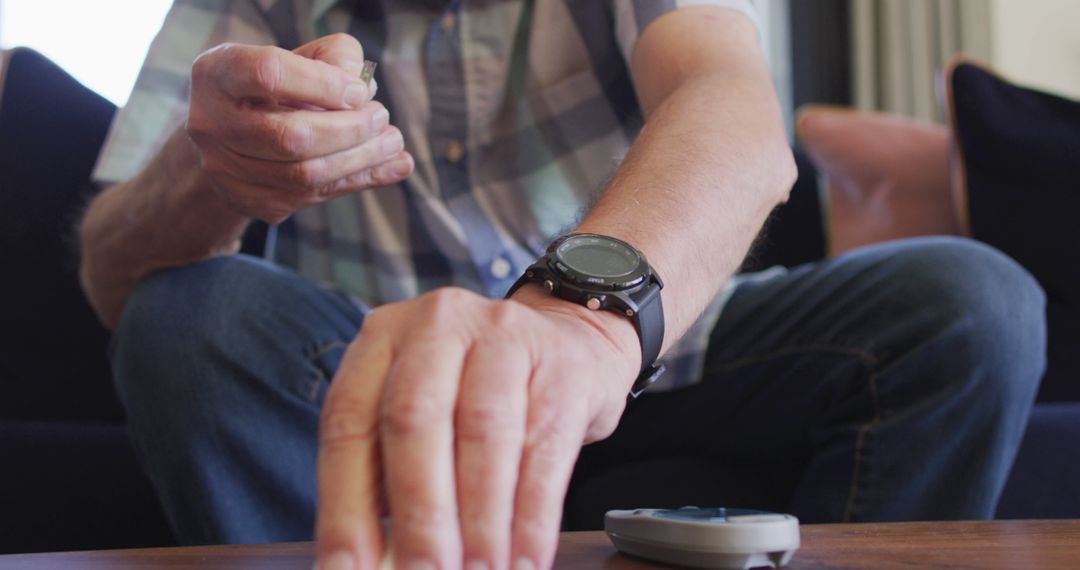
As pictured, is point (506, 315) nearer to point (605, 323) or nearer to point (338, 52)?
point (605, 323)

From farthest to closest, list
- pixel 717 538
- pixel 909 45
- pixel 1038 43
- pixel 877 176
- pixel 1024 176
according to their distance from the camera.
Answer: pixel 909 45, pixel 1038 43, pixel 877 176, pixel 1024 176, pixel 717 538

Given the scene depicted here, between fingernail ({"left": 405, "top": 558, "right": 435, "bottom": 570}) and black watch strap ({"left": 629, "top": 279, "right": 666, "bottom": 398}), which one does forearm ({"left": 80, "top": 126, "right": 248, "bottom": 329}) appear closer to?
black watch strap ({"left": 629, "top": 279, "right": 666, "bottom": 398})

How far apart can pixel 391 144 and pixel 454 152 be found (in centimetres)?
38

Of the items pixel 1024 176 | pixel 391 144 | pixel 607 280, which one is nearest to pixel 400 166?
pixel 391 144

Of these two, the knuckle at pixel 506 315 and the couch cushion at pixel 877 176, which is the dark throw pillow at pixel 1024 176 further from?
the knuckle at pixel 506 315

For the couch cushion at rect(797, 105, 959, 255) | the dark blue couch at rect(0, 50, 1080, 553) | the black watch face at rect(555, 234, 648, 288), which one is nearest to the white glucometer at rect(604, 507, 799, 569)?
the black watch face at rect(555, 234, 648, 288)

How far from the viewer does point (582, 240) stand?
1.61 feet

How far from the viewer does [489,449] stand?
0.33 metres

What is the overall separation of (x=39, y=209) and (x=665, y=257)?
101 cm

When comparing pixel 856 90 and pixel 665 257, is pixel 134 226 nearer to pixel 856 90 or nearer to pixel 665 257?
pixel 665 257

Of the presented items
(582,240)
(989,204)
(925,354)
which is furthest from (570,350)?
(989,204)

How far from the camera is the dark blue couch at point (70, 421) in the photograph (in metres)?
1.00

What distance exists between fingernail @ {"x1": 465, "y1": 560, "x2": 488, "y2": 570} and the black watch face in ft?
0.56

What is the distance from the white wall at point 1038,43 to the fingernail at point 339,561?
2834 mm
